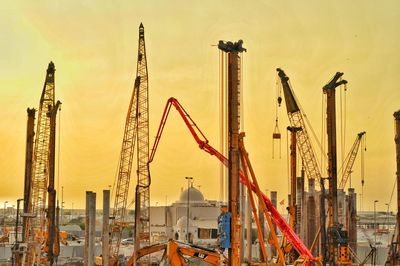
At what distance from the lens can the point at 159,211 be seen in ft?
299

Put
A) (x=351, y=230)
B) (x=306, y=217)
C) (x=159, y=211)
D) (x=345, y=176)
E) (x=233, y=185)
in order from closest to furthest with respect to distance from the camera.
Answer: (x=233, y=185) → (x=306, y=217) → (x=351, y=230) → (x=345, y=176) → (x=159, y=211)

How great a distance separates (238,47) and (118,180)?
2828cm

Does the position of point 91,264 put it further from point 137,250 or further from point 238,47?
point 238,47

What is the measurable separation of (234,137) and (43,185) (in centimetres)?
1855

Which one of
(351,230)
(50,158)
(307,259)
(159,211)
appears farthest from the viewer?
(159,211)

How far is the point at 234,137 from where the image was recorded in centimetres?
2697

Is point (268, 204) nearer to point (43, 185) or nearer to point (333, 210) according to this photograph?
point (333, 210)

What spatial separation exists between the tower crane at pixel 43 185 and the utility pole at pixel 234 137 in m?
14.6

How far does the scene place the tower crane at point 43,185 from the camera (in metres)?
38.1

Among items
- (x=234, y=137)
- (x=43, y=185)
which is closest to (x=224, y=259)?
(x=234, y=137)

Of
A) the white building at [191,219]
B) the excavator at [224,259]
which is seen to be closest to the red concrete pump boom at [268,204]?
the excavator at [224,259]

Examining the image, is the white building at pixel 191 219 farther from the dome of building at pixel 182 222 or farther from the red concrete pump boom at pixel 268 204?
the red concrete pump boom at pixel 268 204

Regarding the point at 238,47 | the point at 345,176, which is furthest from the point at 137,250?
the point at 345,176

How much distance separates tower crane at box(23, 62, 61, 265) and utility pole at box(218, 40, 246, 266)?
576 inches
